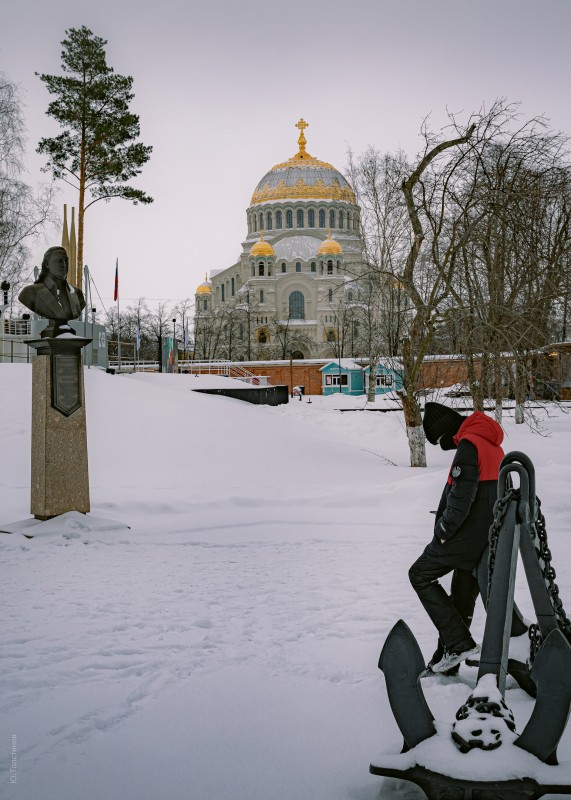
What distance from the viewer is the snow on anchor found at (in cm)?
287

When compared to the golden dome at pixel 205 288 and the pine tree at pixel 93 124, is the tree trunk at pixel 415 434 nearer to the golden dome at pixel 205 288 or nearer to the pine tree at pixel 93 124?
the pine tree at pixel 93 124

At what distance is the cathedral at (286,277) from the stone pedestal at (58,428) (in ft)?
182

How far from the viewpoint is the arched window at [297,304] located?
8712cm

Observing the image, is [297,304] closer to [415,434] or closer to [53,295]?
[415,434]

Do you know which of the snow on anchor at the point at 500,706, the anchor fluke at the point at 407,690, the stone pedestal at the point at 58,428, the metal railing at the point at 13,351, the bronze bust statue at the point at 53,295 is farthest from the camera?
the metal railing at the point at 13,351

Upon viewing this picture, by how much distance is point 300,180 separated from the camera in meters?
97.9

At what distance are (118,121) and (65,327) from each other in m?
22.0

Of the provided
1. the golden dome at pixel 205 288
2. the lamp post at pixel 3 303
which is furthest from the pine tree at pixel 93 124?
the golden dome at pixel 205 288

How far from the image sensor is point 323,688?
424 cm

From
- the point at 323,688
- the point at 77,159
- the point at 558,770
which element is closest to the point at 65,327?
the point at 323,688

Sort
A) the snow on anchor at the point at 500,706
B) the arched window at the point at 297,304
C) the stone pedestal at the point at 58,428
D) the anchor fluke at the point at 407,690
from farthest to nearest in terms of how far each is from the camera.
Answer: the arched window at the point at 297,304
the stone pedestal at the point at 58,428
the anchor fluke at the point at 407,690
the snow on anchor at the point at 500,706

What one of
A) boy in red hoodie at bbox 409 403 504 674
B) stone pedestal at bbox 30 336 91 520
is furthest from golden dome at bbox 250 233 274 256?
boy in red hoodie at bbox 409 403 504 674

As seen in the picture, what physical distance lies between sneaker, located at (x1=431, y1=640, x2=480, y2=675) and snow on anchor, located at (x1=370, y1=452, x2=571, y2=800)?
3.05 feet

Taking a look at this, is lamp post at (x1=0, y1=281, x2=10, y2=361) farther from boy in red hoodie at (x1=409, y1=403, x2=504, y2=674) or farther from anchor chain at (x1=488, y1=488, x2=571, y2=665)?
anchor chain at (x1=488, y1=488, x2=571, y2=665)
